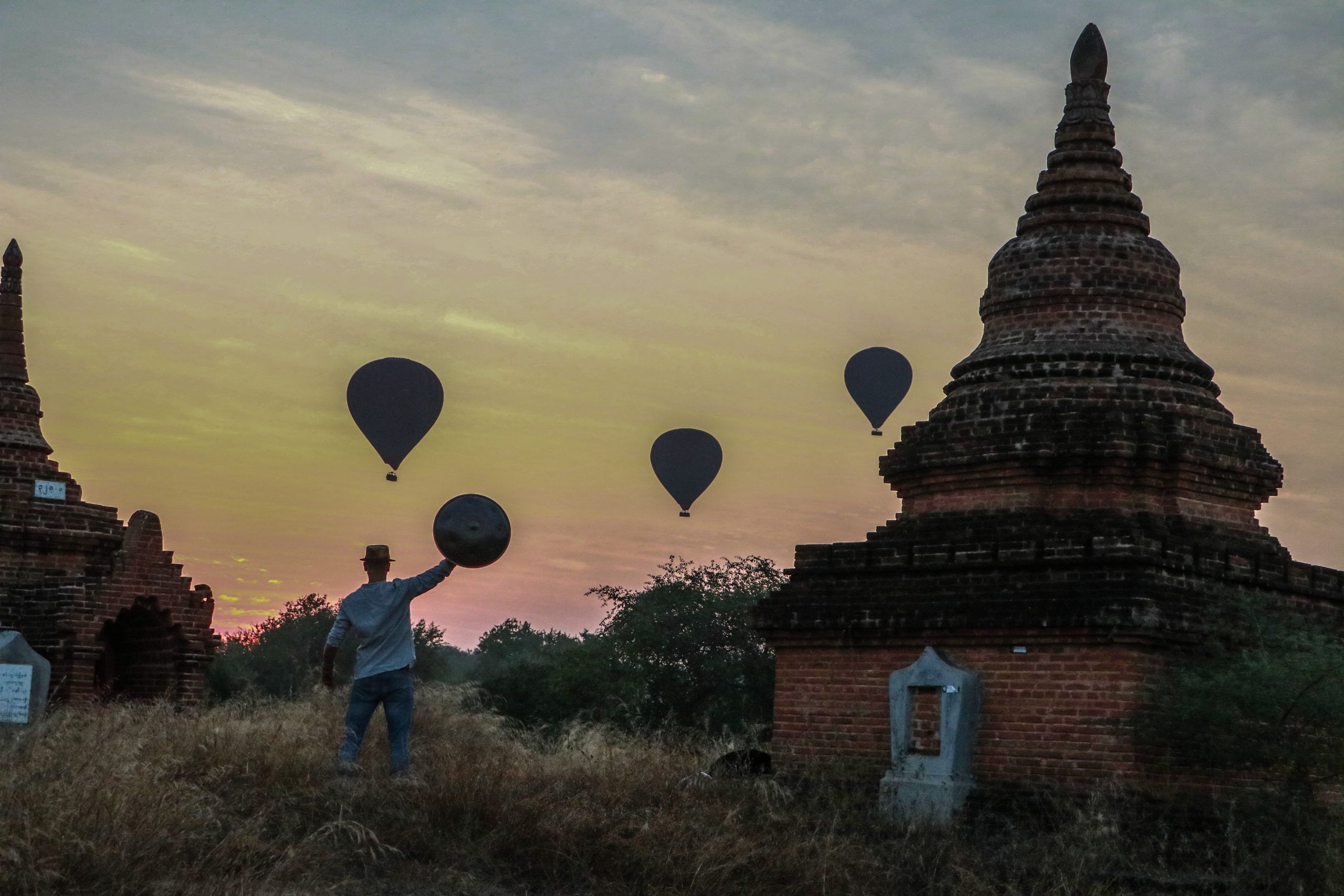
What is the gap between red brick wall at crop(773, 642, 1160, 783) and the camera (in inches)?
531

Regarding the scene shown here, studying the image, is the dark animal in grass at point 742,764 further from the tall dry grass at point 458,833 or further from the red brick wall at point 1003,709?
the tall dry grass at point 458,833

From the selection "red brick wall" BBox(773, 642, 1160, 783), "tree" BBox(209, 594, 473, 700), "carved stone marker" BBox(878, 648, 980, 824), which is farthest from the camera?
"tree" BBox(209, 594, 473, 700)

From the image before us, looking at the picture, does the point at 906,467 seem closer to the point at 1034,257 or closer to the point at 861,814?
the point at 1034,257

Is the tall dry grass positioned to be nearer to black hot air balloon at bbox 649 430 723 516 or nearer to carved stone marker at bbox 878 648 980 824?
carved stone marker at bbox 878 648 980 824

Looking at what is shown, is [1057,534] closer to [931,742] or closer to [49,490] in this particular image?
[931,742]

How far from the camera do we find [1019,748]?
1381 cm

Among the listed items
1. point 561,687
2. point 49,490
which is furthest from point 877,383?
point 561,687

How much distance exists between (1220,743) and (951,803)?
2.22m

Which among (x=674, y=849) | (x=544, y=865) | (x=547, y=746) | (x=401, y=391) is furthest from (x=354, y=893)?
(x=547, y=746)

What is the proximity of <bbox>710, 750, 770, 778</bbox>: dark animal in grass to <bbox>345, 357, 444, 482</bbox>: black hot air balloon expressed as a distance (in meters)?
4.42

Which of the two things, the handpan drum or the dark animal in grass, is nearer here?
the handpan drum

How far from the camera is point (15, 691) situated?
1939 cm

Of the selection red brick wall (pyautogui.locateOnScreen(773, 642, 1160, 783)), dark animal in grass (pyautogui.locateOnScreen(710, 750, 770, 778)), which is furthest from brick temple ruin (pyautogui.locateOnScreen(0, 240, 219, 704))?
red brick wall (pyautogui.locateOnScreen(773, 642, 1160, 783))

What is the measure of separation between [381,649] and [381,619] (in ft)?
0.76
